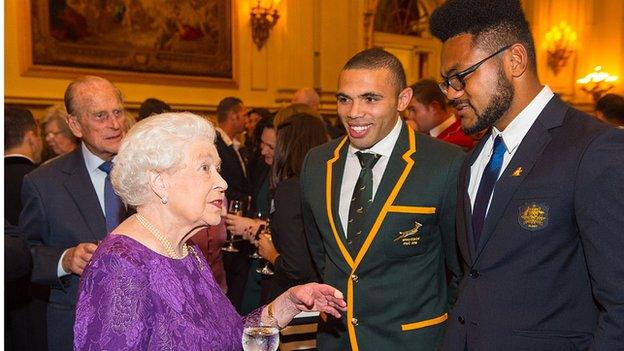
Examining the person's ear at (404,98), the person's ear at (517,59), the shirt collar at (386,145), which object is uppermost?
the person's ear at (517,59)

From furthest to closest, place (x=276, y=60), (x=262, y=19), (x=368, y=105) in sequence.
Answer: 1. (x=276, y=60)
2. (x=262, y=19)
3. (x=368, y=105)

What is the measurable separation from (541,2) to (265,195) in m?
9.74

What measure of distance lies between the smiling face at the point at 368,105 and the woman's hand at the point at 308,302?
2.20ft

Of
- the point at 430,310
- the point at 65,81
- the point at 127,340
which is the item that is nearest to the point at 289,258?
the point at 430,310

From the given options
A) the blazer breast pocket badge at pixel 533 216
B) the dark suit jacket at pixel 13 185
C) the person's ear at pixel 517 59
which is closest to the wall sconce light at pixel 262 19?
the dark suit jacket at pixel 13 185

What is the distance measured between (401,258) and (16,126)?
2.66 m

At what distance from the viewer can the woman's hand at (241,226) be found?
368 cm

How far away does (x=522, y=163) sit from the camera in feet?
6.03

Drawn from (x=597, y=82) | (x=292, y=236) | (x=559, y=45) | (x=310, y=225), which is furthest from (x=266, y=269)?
(x=559, y=45)

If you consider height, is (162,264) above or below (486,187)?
below

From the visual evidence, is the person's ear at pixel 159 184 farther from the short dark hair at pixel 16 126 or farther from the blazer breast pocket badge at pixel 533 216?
the short dark hair at pixel 16 126

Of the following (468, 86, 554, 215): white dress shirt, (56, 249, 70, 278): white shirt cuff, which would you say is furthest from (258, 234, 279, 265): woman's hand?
(468, 86, 554, 215): white dress shirt

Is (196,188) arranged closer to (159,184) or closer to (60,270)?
(159,184)

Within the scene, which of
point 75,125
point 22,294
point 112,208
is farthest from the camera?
point 22,294
